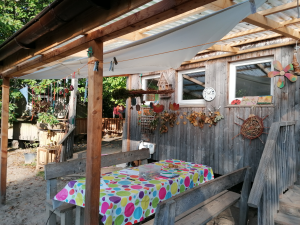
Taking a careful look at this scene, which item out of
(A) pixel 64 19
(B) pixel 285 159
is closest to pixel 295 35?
(B) pixel 285 159

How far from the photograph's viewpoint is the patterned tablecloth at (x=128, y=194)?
7.68 ft

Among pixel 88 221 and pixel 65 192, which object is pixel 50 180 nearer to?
pixel 65 192

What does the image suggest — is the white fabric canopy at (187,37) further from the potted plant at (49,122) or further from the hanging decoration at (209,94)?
the potted plant at (49,122)

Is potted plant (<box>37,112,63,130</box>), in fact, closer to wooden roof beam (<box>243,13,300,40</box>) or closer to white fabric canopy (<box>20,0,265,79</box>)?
white fabric canopy (<box>20,0,265,79</box>)

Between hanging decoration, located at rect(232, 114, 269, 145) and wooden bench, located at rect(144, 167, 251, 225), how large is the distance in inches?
47.2

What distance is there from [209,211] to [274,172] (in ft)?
3.13

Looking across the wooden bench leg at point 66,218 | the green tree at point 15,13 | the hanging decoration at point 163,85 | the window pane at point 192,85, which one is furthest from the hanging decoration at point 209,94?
the green tree at point 15,13

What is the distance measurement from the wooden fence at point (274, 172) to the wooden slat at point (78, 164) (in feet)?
7.97

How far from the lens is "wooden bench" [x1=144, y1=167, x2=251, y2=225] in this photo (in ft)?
6.24

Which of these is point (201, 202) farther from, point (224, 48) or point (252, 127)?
point (224, 48)

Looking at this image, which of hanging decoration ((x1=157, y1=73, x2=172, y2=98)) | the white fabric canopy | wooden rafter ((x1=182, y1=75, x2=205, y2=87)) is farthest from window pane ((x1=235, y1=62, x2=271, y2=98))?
hanging decoration ((x1=157, y1=73, x2=172, y2=98))

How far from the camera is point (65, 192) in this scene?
2785mm

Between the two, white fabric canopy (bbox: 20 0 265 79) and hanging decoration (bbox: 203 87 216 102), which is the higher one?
white fabric canopy (bbox: 20 0 265 79)

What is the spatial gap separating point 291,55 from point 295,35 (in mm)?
570
